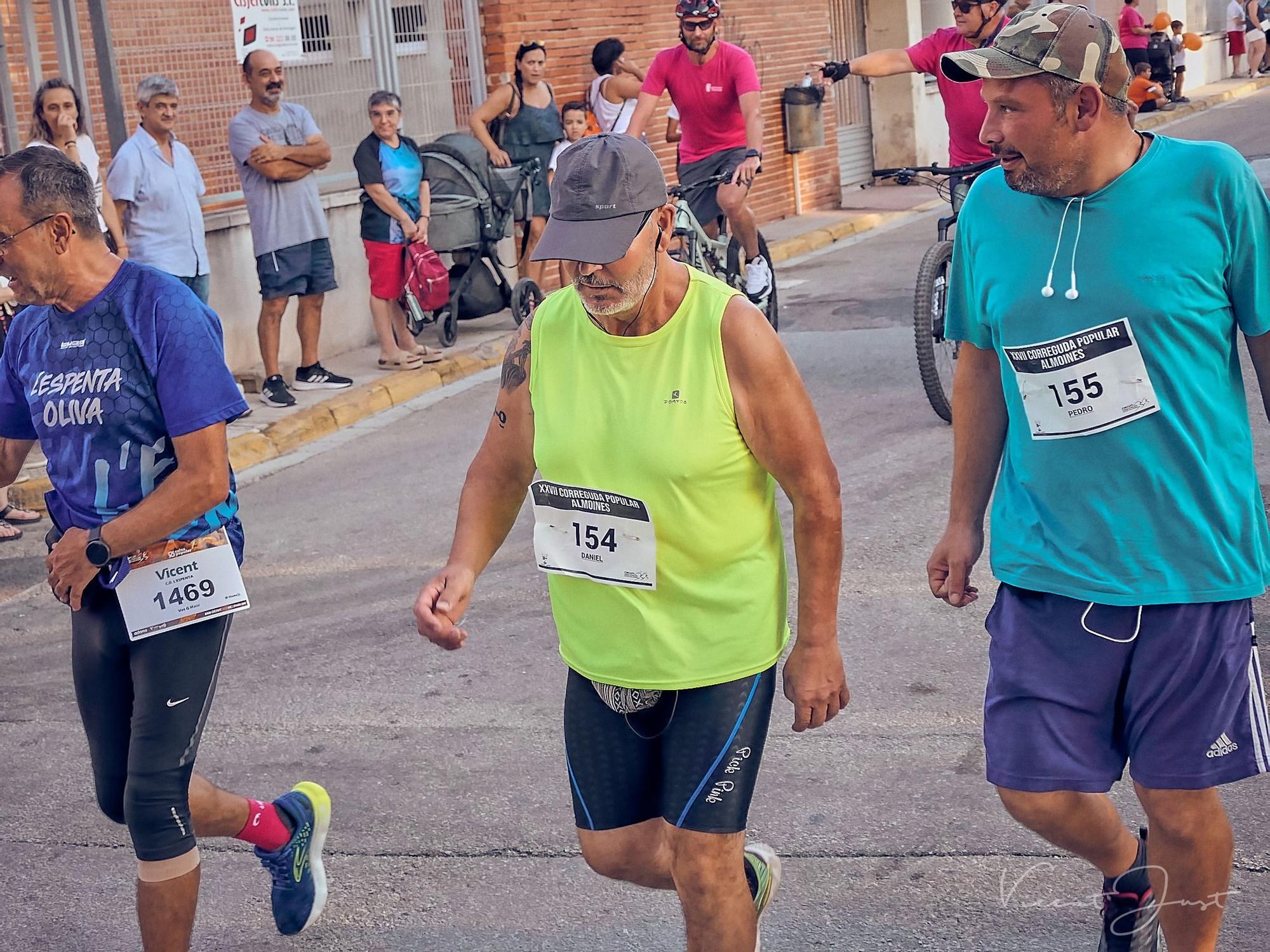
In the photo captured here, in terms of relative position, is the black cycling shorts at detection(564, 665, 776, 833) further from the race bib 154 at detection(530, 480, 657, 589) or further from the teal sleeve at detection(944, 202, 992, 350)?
the teal sleeve at detection(944, 202, 992, 350)

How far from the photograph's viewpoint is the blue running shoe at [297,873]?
4.01m

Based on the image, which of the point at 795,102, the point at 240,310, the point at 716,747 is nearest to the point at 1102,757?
the point at 716,747

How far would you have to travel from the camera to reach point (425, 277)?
11.5m

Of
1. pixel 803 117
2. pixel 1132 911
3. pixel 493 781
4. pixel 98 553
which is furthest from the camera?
pixel 803 117

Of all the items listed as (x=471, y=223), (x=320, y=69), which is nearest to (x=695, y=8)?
(x=471, y=223)

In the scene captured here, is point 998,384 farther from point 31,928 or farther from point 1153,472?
point 31,928

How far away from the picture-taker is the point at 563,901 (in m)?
4.05

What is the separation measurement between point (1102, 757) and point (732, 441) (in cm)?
93

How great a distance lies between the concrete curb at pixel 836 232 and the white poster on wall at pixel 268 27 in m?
5.57

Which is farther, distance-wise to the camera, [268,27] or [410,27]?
[410,27]

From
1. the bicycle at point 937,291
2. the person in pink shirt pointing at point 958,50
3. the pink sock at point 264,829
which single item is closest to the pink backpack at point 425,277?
the person in pink shirt pointing at point 958,50

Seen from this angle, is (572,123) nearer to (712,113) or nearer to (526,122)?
(526,122)

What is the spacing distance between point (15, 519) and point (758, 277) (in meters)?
4.75

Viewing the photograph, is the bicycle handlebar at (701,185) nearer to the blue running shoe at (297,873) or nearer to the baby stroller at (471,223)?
the baby stroller at (471,223)
